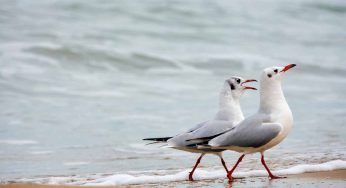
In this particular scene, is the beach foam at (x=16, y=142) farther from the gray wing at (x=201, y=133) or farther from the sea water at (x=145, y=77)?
the gray wing at (x=201, y=133)

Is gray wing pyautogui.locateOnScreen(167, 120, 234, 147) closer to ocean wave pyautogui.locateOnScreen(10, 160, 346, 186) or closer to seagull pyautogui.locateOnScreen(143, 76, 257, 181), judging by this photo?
seagull pyautogui.locateOnScreen(143, 76, 257, 181)

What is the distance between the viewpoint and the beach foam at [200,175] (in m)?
6.46

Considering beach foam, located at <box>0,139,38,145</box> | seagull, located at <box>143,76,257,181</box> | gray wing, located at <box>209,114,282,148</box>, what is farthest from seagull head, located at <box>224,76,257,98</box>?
beach foam, located at <box>0,139,38,145</box>

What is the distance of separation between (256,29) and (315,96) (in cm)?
668

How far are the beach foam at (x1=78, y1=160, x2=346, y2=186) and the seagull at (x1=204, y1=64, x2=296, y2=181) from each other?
408 mm

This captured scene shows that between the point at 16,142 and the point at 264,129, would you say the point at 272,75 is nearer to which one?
the point at 264,129

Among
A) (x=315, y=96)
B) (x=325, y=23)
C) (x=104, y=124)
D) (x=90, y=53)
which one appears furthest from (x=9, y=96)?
(x=325, y=23)

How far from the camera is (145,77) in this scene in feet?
46.6

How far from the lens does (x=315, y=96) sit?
40.4 feet

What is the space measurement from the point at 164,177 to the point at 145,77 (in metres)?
7.71

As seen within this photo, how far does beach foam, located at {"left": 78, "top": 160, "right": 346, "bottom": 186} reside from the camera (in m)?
6.46

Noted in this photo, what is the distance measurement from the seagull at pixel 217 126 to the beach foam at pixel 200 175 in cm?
18

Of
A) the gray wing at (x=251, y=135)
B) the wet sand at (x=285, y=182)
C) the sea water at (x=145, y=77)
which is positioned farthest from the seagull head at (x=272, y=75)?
the sea water at (x=145, y=77)

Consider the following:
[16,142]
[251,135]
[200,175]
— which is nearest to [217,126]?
[251,135]
